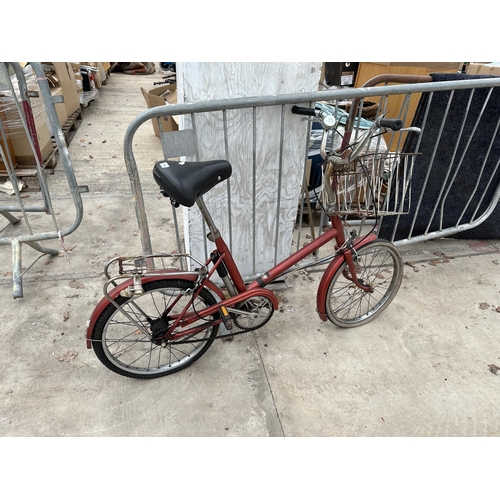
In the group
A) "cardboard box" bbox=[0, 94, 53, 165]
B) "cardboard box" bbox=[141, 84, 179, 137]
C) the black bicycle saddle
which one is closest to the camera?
the black bicycle saddle

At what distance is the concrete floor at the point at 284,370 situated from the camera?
2012 mm

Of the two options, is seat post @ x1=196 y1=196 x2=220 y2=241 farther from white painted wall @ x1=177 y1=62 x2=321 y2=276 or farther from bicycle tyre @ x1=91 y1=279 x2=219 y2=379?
white painted wall @ x1=177 y1=62 x2=321 y2=276

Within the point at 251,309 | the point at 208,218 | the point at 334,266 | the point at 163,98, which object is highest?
the point at 163,98

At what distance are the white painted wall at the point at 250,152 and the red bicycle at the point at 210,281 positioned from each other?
0.22 meters

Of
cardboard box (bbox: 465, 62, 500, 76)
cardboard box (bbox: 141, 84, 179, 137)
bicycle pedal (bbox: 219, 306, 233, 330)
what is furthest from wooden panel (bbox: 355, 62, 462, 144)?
bicycle pedal (bbox: 219, 306, 233, 330)

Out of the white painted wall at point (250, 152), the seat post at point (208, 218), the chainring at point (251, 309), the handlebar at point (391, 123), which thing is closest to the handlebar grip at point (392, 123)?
the handlebar at point (391, 123)

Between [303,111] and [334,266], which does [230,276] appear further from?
[303,111]

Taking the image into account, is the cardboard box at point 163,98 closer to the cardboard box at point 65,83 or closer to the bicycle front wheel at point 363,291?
the cardboard box at point 65,83

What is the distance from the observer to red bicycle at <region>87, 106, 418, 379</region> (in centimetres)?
177

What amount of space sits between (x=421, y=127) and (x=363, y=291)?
1412 mm

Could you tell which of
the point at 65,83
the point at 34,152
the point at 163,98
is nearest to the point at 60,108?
the point at 65,83

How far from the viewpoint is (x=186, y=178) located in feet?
5.41

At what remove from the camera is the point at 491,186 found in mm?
3262

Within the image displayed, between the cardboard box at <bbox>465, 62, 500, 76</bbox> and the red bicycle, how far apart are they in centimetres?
334
